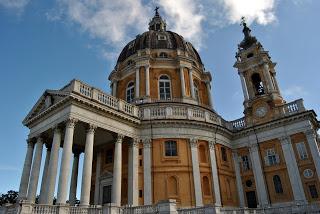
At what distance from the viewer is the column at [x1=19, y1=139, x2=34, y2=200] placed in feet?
64.7

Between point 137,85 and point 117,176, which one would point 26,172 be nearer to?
point 117,176

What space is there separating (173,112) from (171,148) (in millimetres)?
3005

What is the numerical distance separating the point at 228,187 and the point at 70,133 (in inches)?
535

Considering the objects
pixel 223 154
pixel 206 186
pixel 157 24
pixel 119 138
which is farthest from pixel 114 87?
pixel 206 186

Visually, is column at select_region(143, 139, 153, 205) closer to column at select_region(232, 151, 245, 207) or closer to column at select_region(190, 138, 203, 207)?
column at select_region(190, 138, 203, 207)

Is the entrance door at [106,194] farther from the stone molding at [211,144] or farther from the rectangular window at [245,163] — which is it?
the rectangular window at [245,163]

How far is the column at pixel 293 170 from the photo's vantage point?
2183 cm

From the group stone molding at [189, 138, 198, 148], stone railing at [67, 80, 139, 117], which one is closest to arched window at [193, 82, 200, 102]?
stone molding at [189, 138, 198, 148]

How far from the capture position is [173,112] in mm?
24031

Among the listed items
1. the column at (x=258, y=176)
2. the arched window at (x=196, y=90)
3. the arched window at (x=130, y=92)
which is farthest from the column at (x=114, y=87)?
→ the column at (x=258, y=176)

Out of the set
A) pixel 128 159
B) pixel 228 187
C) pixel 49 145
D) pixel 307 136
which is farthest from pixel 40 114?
pixel 307 136

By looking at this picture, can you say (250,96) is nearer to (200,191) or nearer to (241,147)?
(241,147)

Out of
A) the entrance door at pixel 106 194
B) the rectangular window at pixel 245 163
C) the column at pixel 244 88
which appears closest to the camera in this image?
the entrance door at pixel 106 194

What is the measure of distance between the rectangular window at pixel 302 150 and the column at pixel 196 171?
8033 mm
